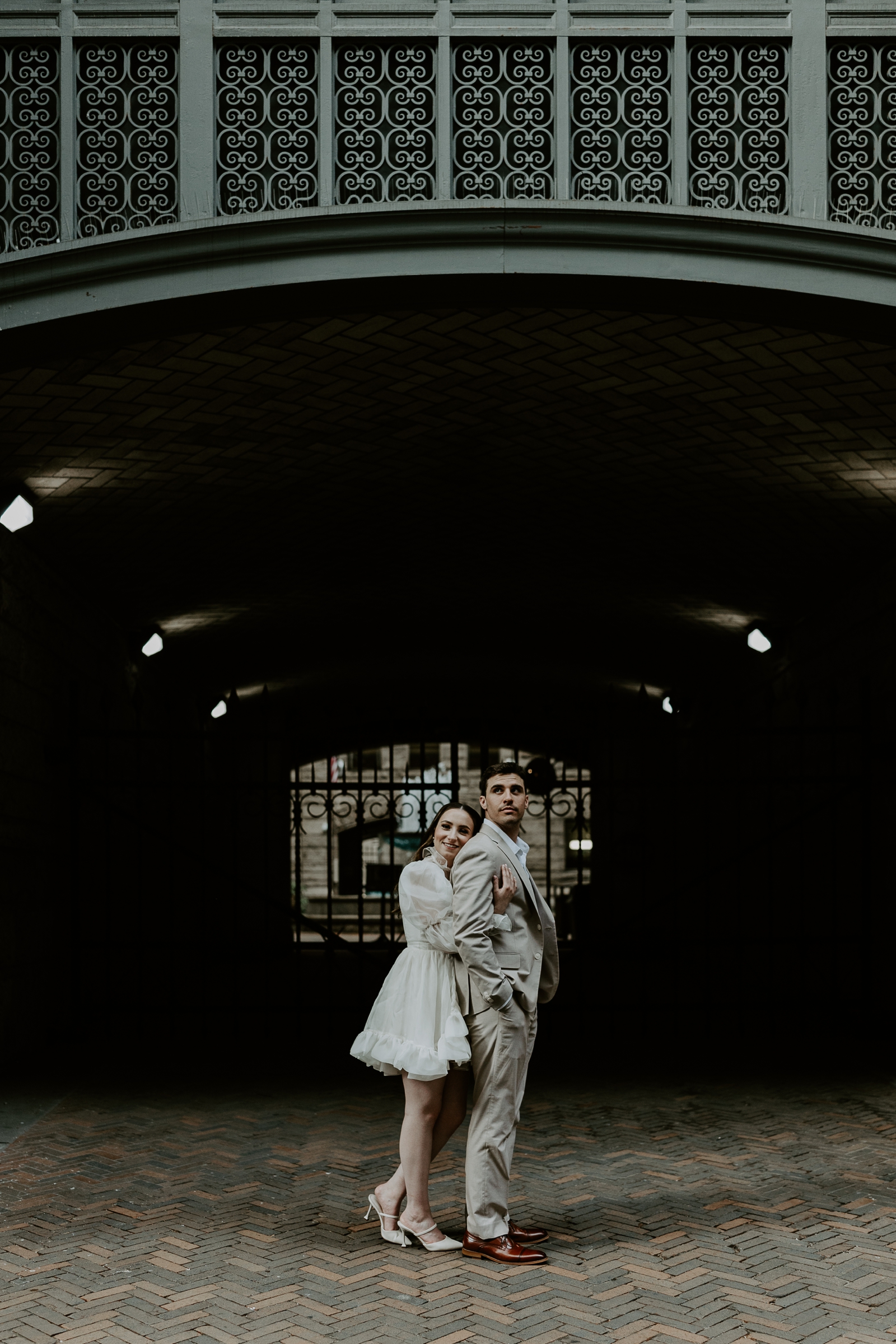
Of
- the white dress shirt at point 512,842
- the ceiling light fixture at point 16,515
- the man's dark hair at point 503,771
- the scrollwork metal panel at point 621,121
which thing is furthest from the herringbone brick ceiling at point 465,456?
the white dress shirt at point 512,842

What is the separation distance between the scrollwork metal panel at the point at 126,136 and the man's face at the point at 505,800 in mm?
3327

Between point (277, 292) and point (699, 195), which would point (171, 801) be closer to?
point (277, 292)

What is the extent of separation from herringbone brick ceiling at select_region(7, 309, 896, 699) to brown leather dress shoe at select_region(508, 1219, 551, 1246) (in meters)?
4.26

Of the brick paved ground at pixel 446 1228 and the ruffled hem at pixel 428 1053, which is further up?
the ruffled hem at pixel 428 1053

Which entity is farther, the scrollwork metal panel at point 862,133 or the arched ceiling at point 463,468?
the arched ceiling at point 463,468

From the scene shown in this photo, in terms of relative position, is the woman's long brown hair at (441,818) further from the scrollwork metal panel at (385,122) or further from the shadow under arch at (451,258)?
the scrollwork metal panel at (385,122)

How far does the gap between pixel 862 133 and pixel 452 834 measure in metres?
4.13

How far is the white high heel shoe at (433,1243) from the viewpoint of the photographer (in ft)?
16.4

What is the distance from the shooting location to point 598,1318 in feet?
14.0

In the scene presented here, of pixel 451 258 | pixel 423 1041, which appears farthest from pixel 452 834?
pixel 451 258

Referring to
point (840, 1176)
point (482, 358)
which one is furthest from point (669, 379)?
point (840, 1176)

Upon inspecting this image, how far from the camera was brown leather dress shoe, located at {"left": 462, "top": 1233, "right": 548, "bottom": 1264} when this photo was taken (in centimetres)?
482

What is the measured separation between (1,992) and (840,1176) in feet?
18.6

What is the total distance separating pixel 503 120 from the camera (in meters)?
6.64
